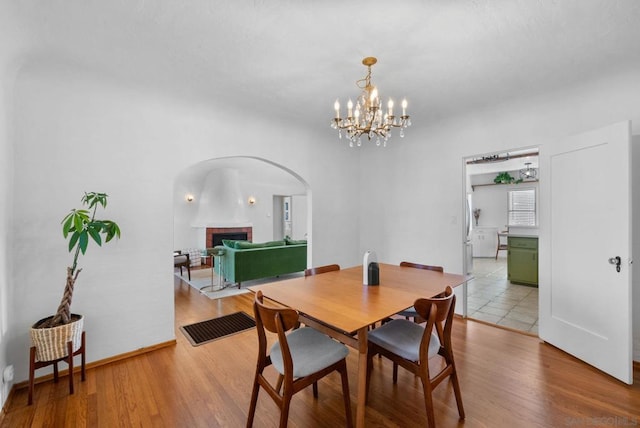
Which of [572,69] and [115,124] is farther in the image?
[115,124]

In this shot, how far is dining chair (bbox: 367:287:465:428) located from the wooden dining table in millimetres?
145

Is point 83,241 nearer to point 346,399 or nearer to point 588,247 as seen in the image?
point 346,399

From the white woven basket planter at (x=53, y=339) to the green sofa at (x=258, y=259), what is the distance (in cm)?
268

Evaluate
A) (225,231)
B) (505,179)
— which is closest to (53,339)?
(225,231)

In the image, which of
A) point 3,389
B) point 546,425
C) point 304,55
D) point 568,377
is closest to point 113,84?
point 304,55

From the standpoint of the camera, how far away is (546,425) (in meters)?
1.68

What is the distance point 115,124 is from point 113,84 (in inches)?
13.3

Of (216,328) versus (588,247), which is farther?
(216,328)

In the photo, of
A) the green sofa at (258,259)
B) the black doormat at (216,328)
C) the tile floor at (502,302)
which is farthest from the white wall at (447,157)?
the black doormat at (216,328)

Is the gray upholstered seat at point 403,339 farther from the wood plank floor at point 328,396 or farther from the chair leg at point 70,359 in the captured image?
the chair leg at point 70,359

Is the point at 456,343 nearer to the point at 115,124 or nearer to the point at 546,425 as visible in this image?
the point at 546,425

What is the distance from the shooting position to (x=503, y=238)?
798cm

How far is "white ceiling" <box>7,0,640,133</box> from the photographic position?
1586mm

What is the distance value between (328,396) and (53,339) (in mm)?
2010
